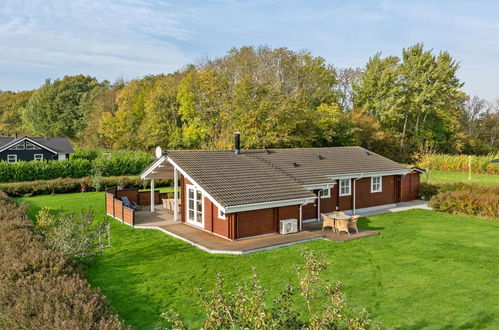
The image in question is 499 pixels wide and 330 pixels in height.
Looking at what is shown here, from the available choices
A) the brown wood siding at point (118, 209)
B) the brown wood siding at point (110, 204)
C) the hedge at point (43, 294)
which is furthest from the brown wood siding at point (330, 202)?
the hedge at point (43, 294)

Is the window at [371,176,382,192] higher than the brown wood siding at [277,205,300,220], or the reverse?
the window at [371,176,382,192]

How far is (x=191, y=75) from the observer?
4694 centimetres

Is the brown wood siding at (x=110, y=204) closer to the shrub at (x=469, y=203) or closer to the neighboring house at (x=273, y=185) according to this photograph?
the neighboring house at (x=273, y=185)

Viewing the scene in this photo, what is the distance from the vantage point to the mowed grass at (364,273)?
8.51 m

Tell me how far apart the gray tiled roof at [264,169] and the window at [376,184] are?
1.77 ft

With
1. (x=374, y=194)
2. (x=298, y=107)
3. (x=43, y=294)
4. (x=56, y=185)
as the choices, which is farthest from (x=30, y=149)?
(x=43, y=294)

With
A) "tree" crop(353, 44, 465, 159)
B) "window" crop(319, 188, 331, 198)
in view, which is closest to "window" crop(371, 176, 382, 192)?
"window" crop(319, 188, 331, 198)

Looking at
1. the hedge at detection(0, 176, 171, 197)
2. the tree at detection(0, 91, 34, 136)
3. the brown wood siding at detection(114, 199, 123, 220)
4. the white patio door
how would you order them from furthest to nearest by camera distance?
1. the tree at detection(0, 91, 34, 136)
2. the hedge at detection(0, 176, 171, 197)
3. the brown wood siding at detection(114, 199, 123, 220)
4. the white patio door

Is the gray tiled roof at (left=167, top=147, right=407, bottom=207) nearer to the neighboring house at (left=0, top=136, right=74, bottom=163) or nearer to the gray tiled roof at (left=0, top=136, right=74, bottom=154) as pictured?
the neighboring house at (left=0, top=136, right=74, bottom=163)

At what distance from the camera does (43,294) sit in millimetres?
6508

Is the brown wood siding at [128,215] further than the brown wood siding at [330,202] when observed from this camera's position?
No

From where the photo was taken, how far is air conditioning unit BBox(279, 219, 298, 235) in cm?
1494

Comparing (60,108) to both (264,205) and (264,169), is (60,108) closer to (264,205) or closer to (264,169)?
(264,169)

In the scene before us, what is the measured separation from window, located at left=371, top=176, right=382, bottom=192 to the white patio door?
10279 millimetres
